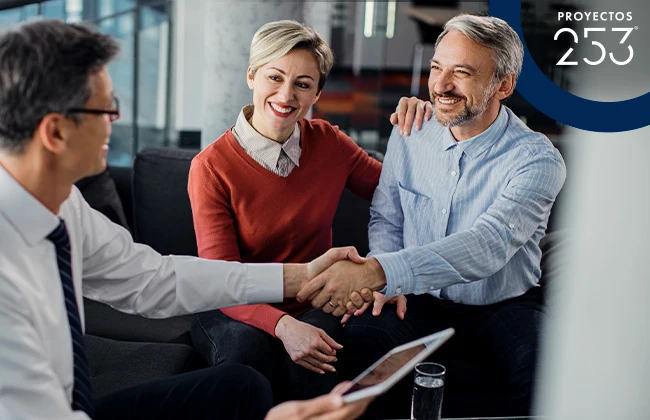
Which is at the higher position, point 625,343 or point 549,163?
point 549,163

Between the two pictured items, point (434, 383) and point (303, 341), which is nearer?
point (434, 383)

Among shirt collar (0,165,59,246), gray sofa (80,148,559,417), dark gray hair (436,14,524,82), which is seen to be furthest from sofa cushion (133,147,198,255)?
shirt collar (0,165,59,246)

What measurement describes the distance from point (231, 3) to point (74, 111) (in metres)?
1.63

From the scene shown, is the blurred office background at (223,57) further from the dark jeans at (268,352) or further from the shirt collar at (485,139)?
the dark jeans at (268,352)

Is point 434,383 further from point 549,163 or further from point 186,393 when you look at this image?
point 549,163

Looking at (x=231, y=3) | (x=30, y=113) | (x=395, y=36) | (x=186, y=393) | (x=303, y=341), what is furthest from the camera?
(x=395, y=36)

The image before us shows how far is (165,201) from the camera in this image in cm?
248

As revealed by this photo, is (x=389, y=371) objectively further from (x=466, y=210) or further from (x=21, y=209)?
(x=466, y=210)

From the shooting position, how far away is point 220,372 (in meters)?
1.54

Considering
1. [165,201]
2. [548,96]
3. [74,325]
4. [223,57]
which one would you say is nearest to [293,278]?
[74,325]

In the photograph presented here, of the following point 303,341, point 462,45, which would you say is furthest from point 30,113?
point 462,45

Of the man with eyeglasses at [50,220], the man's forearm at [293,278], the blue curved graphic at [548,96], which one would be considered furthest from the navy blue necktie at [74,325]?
the blue curved graphic at [548,96]

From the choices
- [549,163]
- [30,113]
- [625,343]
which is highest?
[30,113]

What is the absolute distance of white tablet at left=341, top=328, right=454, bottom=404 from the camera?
3.91 feet
